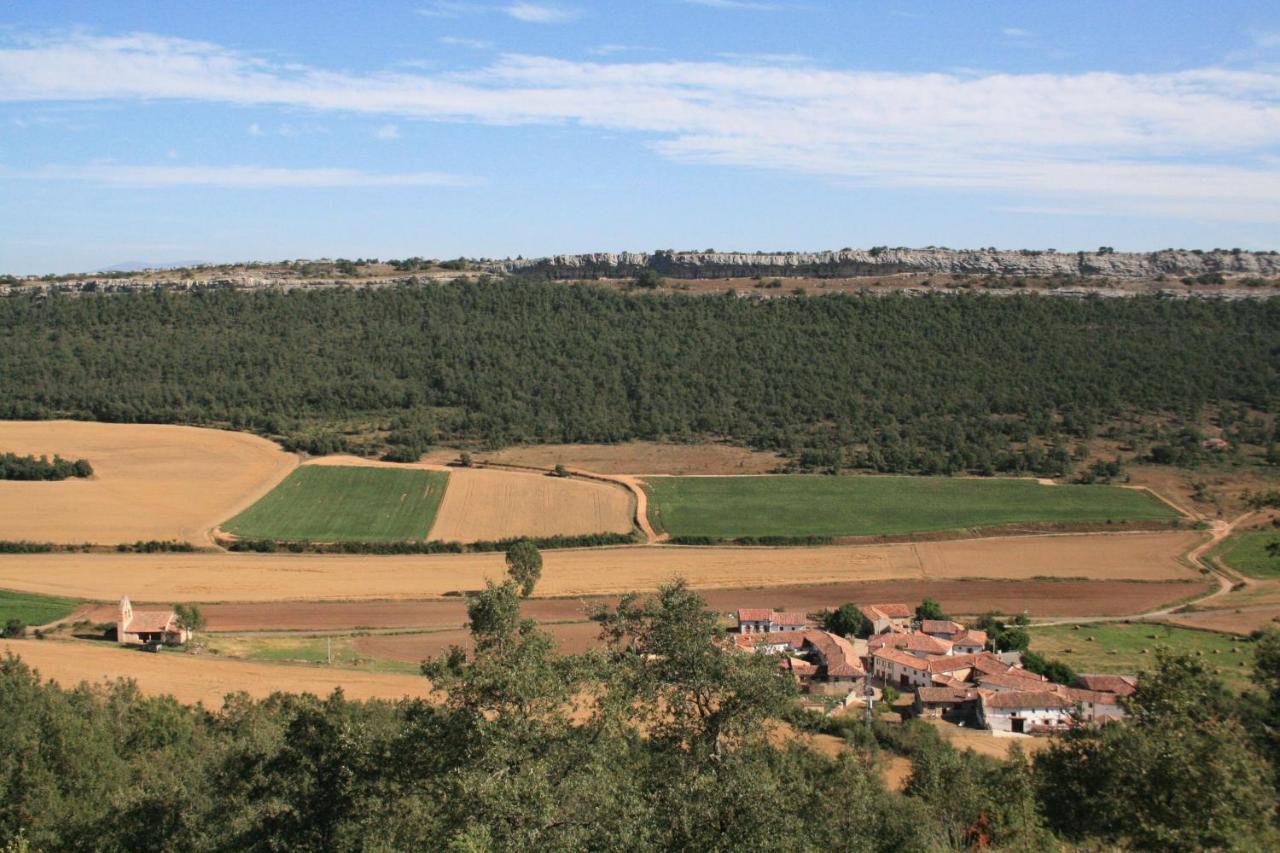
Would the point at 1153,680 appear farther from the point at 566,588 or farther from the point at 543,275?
the point at 543,275

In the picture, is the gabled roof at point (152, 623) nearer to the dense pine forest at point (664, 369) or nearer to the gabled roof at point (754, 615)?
the gabled roof at point (754, 615)

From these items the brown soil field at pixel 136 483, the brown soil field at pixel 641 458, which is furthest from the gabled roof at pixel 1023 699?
the brown soil field at pixel 641 458

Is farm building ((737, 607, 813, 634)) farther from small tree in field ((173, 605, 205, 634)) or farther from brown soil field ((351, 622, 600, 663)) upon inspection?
small tree in field ((173, 605, 205, 634))

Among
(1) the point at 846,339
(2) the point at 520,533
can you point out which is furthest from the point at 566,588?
(1) the point at 846,339

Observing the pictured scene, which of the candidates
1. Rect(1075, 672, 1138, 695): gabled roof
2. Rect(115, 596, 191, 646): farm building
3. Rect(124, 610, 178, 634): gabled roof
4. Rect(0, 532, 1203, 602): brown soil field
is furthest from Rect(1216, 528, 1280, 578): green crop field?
Rect(124, 610, 178, 634): gabled roof

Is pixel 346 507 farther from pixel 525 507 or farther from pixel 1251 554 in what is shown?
pixel 1251 554

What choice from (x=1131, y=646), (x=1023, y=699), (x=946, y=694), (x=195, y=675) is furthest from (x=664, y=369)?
(x=1023, y=699)

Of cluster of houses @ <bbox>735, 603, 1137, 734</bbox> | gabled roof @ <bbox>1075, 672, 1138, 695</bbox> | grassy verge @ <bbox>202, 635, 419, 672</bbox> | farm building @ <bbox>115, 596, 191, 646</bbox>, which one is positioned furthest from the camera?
farm building @ <bbox>115, 596, 191, 646</bbox>
